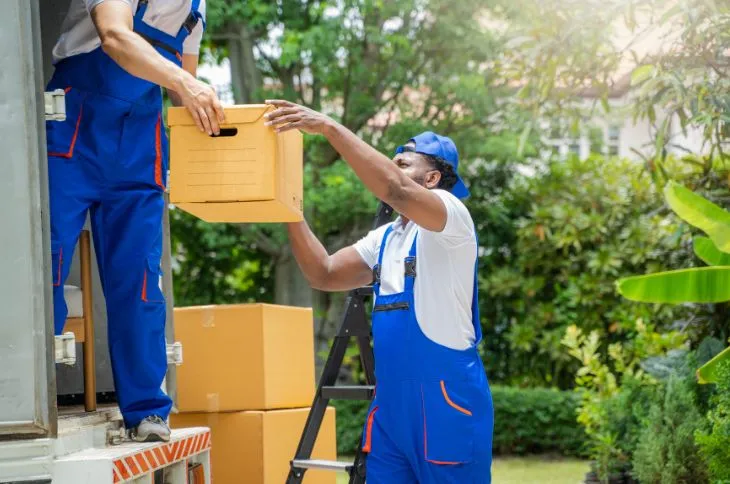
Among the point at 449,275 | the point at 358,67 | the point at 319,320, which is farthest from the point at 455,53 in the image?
the point at 449,275

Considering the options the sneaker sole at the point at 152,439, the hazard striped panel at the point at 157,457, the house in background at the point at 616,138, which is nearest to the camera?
the hazard striped panel at the point at 157,457

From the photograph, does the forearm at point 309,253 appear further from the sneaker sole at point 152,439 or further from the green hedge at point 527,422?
the green hedge at point 527,422

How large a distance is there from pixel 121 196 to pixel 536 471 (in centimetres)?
760

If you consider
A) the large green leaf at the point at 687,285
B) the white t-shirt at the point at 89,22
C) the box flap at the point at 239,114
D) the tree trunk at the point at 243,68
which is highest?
the tree trunk at the point at 243,68

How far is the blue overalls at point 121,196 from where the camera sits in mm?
3945

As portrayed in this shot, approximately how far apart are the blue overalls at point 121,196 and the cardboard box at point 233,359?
1275 mm

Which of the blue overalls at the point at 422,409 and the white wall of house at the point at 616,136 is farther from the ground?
the white wall of house at the point at 616,136

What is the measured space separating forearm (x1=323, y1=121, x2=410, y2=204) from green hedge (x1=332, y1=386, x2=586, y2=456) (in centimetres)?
823

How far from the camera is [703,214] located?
6270 millimetres

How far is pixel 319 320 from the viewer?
1435cm

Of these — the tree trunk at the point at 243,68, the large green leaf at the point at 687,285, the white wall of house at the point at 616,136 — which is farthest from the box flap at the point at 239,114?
the tree trunk at the point at 243,68

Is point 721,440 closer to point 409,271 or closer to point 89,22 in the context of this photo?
point 409,271

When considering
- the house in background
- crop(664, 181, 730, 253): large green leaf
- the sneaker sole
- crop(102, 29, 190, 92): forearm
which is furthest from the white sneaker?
the house in background

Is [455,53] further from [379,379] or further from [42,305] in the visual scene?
[42,305]
